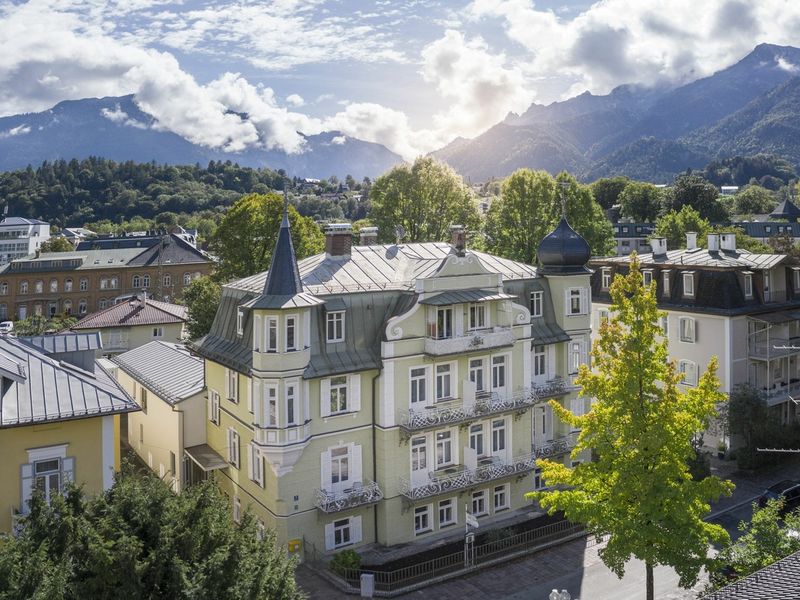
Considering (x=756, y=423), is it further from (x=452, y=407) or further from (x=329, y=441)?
(x=329, y=441)

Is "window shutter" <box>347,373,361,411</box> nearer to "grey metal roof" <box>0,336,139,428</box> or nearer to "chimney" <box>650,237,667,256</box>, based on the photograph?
"grey metal roof" <box>0,336,139,428</box>

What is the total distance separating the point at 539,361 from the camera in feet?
110

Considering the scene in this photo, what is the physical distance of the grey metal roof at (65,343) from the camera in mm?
22469

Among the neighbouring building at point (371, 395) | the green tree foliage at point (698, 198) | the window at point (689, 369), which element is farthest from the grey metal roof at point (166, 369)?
the green tree foliage at point (698, 198)

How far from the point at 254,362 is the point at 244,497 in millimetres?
6692

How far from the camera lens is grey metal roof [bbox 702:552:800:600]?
9.26 m

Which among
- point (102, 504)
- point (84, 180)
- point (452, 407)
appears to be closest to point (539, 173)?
point (452, 407)

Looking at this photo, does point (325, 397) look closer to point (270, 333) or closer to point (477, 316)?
point (270, 333)

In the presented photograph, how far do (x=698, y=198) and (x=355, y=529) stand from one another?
9516 centimetres

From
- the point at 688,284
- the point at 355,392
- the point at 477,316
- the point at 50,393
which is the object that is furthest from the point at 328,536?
the point at 688,284

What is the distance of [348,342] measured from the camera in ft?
91.3

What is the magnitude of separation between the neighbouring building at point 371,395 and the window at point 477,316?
0.15 ft

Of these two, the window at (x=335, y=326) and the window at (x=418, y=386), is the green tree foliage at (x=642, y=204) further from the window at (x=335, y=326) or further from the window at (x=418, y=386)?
the window at (x=335, y=326)

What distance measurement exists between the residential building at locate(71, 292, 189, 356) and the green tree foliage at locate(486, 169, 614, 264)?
2840cm
